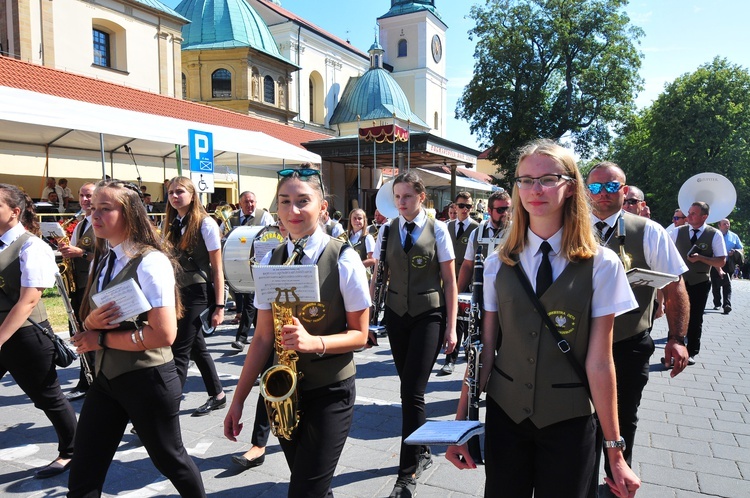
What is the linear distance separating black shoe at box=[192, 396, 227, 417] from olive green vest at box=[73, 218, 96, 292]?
1905 mm

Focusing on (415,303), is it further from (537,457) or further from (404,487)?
(537,457)

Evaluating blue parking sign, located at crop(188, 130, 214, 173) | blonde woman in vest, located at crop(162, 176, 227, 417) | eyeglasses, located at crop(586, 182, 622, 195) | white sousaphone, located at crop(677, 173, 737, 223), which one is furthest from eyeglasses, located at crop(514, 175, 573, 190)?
blue parking sign, located at crop(188, 130, 214, 173)

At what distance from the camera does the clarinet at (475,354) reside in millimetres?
2109

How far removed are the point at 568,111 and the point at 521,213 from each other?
36.2 meters

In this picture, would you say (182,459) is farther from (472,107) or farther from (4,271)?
(472,107)

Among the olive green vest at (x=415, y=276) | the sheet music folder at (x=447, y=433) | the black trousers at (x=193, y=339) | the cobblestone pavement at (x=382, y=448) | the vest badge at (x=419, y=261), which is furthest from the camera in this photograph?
the black trousers at (x=193, y=339)

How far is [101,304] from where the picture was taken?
2389 mm

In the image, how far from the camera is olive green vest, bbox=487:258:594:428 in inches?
75.6

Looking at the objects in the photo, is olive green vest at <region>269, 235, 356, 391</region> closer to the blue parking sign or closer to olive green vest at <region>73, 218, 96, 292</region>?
olive green vest at <region>73, 218, 96, 292</region>

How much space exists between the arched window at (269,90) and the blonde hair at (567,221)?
123 ft

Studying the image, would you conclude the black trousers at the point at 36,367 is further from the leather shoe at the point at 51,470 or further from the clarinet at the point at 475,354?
the clarinet at the point at 475,354

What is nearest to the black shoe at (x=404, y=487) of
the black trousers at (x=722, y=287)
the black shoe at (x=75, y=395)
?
A: the black shoe at (x=75, y=395)

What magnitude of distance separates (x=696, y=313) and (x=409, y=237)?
4976 millimetres

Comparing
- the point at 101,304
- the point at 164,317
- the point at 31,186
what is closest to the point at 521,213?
the point at 164,317
